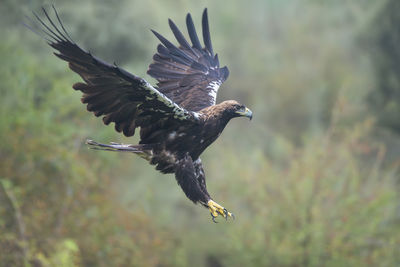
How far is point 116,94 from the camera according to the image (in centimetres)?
680

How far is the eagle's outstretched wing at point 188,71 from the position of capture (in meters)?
8.28

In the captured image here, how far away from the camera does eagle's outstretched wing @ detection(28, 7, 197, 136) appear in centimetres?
630

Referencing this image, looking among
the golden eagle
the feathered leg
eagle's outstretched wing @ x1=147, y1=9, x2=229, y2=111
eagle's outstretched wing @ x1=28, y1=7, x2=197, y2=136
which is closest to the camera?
eagle's outstretched wing @ x1=28, y1=7, x2=197, y2=136

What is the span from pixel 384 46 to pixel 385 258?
1414 cm

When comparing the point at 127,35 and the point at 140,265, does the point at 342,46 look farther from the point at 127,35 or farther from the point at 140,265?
the point at 140,265

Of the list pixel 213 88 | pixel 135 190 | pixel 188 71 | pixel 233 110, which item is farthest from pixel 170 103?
pixel 135 190

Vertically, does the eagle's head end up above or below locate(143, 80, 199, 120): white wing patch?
above

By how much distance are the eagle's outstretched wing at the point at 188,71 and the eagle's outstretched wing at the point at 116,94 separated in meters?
1.15

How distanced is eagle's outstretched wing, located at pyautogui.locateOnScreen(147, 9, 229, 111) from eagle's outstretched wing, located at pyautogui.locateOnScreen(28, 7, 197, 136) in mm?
1147

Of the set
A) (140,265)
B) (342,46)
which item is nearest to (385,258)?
(140,265)

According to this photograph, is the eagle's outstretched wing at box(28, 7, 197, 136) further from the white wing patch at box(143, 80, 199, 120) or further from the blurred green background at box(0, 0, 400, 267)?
the blurred green background at box(0, 0, 400, 267)

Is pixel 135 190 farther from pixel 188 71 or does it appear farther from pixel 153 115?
A: pixel 153 115

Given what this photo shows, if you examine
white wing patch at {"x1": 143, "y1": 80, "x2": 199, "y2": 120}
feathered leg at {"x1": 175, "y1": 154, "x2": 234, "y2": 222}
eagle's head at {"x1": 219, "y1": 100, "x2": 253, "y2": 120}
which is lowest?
feathered leg at {"x1": 175, "y1": 154, "x2": 234, "y2": 222}

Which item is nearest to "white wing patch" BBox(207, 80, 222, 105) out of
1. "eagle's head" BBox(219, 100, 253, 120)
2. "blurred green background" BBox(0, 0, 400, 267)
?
"eagle's head" BBox(219, 100, 253, 120)
